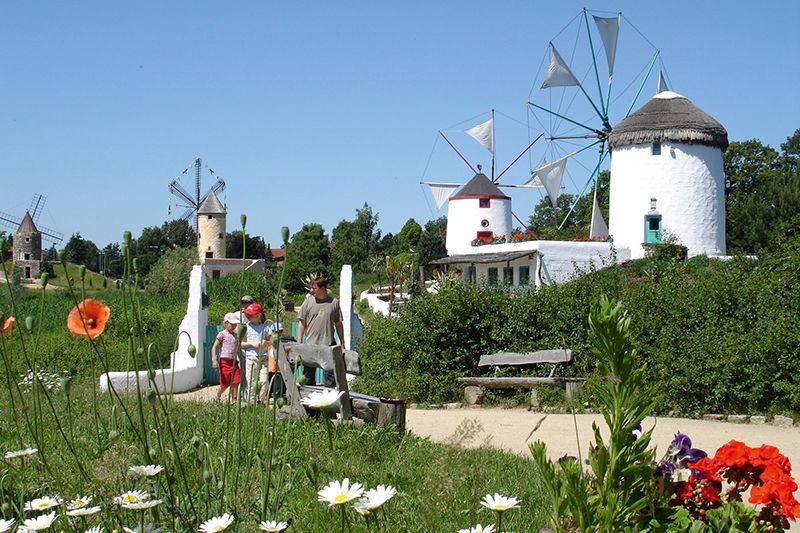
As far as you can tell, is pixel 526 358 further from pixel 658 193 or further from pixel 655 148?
pixel 655 148

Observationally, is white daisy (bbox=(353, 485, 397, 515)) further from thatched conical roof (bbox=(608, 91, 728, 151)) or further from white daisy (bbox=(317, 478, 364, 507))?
thatched conical roof (bbox=(608, 91, 728, 151))

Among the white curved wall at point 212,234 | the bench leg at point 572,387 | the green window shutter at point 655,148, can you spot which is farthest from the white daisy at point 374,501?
Result: the white curved wall at point 212,234

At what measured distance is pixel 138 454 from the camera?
3303 mm

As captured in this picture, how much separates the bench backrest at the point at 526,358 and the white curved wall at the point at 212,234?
62340 millimetres

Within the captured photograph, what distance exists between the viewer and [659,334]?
522 inches

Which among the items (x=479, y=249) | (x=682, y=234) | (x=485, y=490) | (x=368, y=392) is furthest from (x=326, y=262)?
(x=485, y=490)

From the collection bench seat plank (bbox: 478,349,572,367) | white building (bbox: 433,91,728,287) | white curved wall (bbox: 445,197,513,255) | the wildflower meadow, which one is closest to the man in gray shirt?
bench seat plank (bbox: 478,349,572,367)

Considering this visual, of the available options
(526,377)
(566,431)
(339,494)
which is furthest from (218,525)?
(526,377)

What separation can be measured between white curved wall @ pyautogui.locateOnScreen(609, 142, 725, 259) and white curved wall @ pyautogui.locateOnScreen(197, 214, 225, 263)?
151ft

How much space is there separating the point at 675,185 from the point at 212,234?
49.3m

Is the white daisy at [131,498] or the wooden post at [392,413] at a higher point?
the white daisy at [131,498]

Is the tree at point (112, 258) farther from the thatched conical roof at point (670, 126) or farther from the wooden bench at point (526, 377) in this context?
the thatched conical roof at point (670, 126)

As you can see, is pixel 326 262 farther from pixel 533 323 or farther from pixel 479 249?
pixel 533 323

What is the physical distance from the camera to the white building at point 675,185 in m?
Result: 34.9
